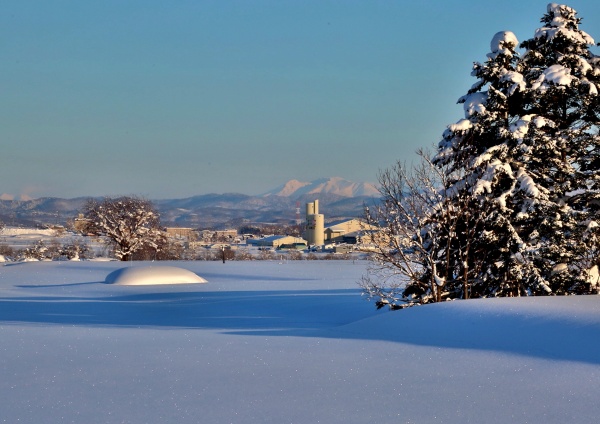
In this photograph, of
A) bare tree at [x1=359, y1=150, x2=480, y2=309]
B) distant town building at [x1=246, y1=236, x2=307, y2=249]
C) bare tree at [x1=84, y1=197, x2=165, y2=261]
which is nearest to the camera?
bare tree at [x1=359, y1=150, x2=480, y2=309]

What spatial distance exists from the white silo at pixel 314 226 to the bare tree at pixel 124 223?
131 ft

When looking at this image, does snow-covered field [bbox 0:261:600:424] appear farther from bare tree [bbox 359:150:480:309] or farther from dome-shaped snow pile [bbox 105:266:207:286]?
dome-shaped snow pile [bbox 105:266:207:286]

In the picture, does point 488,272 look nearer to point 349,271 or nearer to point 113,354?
point 113,354

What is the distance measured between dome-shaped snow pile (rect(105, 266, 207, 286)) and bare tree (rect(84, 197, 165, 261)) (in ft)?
64.0

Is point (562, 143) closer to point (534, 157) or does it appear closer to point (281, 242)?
point (534, 157)

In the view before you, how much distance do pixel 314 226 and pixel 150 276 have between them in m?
62.4

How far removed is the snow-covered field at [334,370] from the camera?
6.35 meters

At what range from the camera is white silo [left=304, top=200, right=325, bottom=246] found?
9238 cm

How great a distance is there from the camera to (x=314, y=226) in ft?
307

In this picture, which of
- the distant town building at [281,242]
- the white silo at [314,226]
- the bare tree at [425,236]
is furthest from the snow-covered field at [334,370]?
the distant town building at [281,242]

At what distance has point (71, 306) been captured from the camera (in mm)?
22531

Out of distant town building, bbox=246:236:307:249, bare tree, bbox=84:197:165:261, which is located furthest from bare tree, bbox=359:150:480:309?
distant town building, bbox=246:236:307:249

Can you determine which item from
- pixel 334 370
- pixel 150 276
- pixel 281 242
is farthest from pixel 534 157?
pixel 281 242

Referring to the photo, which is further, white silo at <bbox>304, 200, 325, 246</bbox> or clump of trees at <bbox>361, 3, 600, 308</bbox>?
white silo at <bbox>304, 200, 325, 246</bbox>
